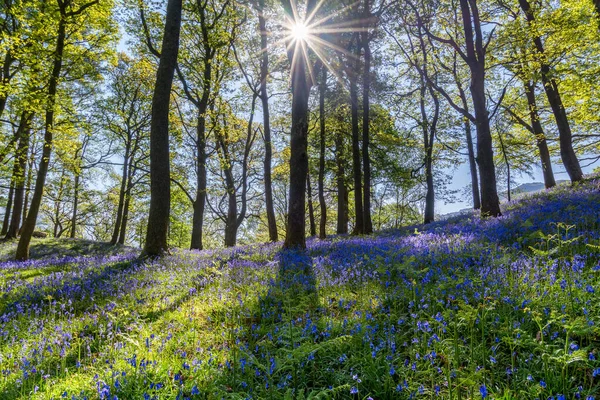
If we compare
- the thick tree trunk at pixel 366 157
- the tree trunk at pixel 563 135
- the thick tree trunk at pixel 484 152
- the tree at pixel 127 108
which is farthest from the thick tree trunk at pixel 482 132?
the tree at pixel 127 108

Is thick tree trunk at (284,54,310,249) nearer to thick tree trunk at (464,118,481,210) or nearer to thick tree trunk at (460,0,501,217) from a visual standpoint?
thick tree trunk at (460,0,501,217)

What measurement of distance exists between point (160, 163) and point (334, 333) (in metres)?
8.66

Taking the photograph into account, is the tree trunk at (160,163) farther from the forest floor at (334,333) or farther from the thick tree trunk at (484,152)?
the thick tree trunk at (484,152)

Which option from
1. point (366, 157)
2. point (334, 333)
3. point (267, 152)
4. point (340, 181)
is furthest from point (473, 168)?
point (334, 333)

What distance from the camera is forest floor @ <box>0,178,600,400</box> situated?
2.46 m

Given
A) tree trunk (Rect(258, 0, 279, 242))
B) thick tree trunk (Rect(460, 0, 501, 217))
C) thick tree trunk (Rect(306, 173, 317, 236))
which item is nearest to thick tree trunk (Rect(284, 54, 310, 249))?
thick tree trunk (Rect(460, 0, 501, 217))

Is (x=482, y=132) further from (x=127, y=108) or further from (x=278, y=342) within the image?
(x=127, y=108)

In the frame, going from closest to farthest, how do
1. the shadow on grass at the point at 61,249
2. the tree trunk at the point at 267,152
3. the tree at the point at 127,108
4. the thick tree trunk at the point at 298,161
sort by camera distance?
the thick tree trunk at the point at 298,161
the shadow on grass at the point at 61,249
the tree trunk at the point at 267,152
the tree at the point at 127,108

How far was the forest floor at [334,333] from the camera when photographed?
246cm

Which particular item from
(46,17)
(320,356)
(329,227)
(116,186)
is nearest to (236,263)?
(320,356)

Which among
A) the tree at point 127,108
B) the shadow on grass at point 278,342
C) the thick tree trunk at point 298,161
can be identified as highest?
the tree at point 127,108

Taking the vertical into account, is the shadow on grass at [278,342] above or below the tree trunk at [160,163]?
below

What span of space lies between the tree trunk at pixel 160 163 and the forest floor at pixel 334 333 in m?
3.24

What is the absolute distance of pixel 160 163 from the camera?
33.2ft
